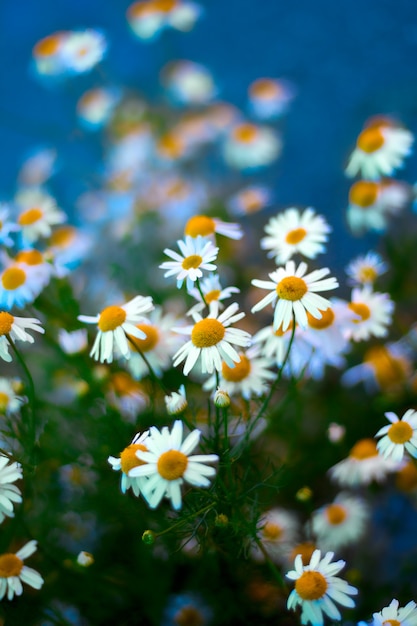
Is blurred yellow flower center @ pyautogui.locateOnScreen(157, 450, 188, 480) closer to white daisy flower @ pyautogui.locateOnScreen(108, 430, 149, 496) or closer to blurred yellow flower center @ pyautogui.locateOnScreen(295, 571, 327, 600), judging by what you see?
white daisy flower @ pyautogui.locateOnScreen(108, 430, 149, 496)

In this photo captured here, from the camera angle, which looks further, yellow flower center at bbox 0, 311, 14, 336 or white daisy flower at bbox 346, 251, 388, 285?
white daisy flower at bbox 346, 251, 388, 285

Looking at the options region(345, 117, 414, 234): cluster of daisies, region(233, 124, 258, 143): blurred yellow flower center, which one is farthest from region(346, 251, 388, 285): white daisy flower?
region(233, 124, 258, 143): blurred yellow flower center

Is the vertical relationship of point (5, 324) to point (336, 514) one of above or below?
above

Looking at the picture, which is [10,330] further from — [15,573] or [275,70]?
[275,70]

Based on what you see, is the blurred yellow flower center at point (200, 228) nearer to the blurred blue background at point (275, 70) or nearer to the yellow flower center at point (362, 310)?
the yellow flower center at point (362, 310)

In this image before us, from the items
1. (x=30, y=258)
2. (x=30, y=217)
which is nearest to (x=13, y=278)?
(x=30, y=258)

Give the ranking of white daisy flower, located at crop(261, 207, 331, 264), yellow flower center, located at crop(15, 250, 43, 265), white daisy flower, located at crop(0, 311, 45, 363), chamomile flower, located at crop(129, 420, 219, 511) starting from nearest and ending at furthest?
chamomile flower, located at crop(129, 420, 219, 511) < white daisy flower, located at crop(0, 311, 45, 363) < white daisy flower, located at crop(261, 207, 331, 264) < yellow flower center, located at crop(15, 250, 43, 265)

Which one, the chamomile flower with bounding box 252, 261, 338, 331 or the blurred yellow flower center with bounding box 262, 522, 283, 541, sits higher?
the chamomile flower with bounding box 252, 261, 338, 331
